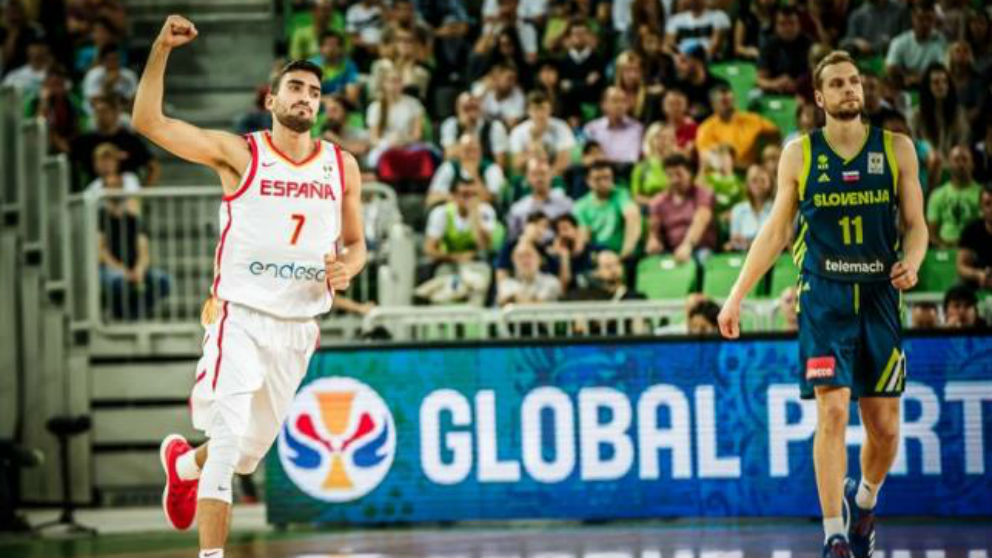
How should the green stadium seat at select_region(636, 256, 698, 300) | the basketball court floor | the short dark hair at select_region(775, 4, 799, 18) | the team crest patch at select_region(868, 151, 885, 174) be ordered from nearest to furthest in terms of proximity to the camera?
the team crest patch at select_region(868, 151, 885, 174) → the basketball court floor → the green stadium seat at select_region(636, 256, 698, 300) → the short dark hair at select_region(775, 4, 799, 18)

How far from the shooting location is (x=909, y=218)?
891 cm

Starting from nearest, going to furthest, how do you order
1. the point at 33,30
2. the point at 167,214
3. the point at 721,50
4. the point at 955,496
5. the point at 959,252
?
the point at 955,496, the point at 959,252, the point at 167,214, the point at 721,50, the point at 33,30

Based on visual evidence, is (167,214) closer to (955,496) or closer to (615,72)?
(615,72)

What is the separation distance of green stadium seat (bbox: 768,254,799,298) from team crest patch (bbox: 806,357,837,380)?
18.3 ft

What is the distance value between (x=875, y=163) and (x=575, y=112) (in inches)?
326

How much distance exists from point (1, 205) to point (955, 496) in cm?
817

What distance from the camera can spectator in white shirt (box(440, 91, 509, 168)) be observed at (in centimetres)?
1652

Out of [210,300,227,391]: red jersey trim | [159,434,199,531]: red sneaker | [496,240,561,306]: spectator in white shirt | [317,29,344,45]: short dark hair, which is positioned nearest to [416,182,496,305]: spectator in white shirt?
[496,240,561,306]: spectator in white shirt

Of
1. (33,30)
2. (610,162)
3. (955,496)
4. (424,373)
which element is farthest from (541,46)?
(955,496)

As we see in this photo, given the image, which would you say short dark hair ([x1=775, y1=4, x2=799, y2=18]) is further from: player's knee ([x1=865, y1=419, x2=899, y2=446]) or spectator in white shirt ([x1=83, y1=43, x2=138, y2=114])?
player's knee ([x1=865, y1=419, x2=899, y2=446])

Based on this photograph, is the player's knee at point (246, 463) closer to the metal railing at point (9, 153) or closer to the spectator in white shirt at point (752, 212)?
the spectator in white shirt at point (752, 212)

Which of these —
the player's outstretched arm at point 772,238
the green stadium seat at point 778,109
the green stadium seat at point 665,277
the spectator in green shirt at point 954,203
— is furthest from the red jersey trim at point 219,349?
the green stadium seat at point 778,109

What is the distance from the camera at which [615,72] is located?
17.0 meters

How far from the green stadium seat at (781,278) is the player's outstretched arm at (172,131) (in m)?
6.76
